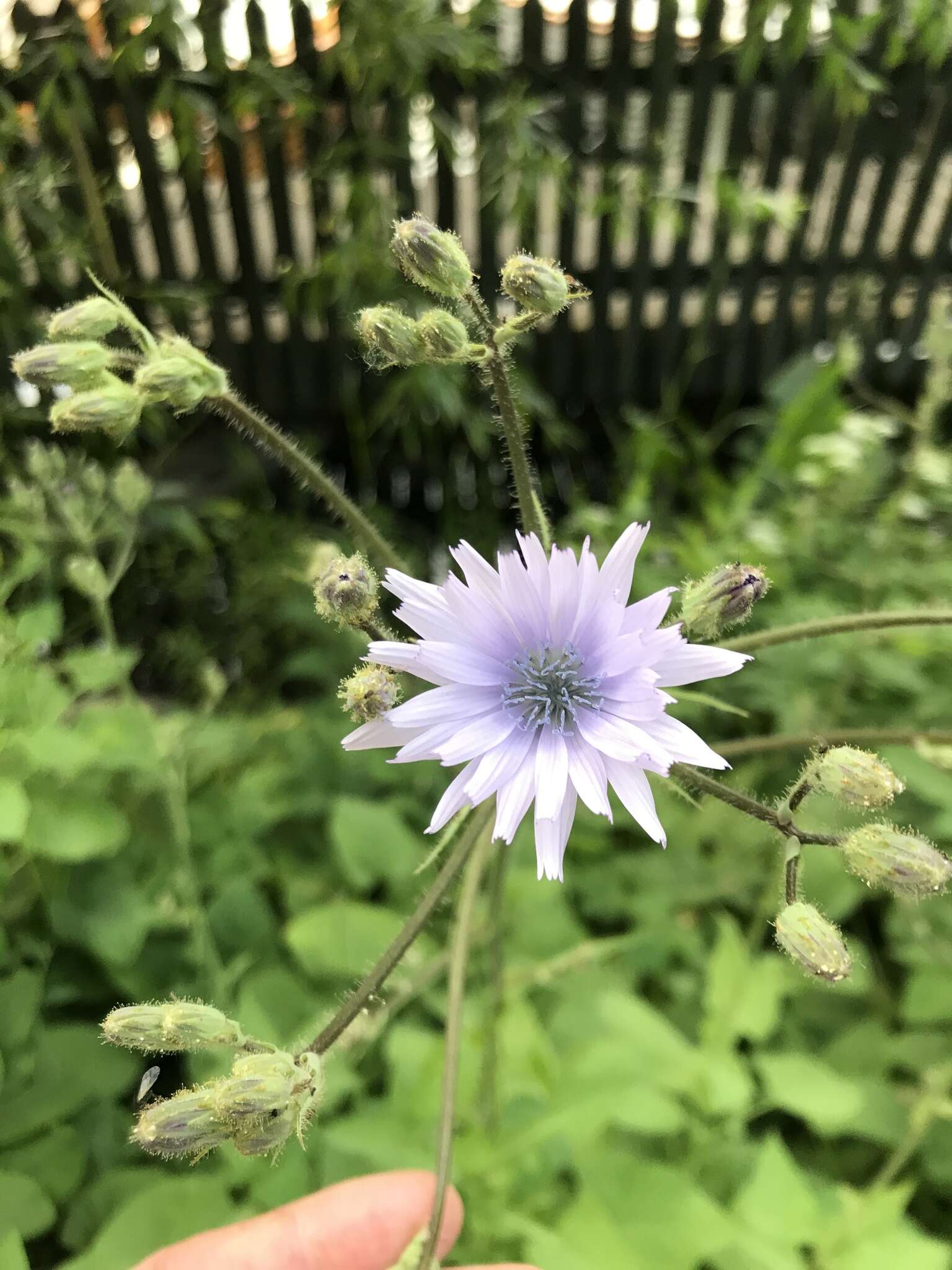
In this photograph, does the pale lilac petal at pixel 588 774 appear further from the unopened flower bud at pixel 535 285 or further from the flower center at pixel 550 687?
the unopened flower bud at pixel 535 285

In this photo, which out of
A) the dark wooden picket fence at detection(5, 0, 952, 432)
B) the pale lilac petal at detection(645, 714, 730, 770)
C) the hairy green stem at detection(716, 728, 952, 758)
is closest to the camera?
the pale lilac petal at detection(645, 714, 730, 770)

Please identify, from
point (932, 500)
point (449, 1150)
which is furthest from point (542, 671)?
point (932, 500)

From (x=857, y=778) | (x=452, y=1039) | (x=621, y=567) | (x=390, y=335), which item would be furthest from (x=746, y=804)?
(x=390, y=335)

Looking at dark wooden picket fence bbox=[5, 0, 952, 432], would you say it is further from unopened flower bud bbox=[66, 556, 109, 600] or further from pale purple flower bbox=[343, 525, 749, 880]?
pale purple flower bbox=[343, 525, 749, 880]

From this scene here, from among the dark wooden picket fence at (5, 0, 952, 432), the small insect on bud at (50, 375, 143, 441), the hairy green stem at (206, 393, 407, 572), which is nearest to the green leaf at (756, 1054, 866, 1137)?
the hairy green stem at (206, 393, 407, 572)

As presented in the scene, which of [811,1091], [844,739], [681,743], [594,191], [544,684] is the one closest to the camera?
[681,743]

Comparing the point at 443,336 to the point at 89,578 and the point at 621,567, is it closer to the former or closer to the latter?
the point at 621,567

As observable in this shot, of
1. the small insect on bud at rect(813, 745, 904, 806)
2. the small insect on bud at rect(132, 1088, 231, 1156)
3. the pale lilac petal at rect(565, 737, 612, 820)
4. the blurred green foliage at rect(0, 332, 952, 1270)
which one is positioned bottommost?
the blurred green foliage at rect(0, 332, 952, 1270)
